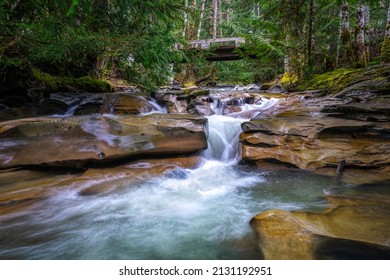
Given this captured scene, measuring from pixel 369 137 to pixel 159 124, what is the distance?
16.0 feet

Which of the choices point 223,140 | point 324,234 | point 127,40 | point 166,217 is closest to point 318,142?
point 223,140

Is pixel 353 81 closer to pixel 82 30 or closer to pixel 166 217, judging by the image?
pixel 166 217

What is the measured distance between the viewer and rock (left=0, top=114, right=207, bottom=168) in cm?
500

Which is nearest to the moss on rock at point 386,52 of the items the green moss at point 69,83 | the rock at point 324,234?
the rock at point 324,234

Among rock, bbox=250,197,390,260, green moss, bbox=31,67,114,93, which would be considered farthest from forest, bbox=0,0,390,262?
green moss, bbox=31,67,114,93

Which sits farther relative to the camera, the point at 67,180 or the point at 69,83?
the point at 69,83

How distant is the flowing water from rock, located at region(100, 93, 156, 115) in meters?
4.11

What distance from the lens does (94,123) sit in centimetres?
586

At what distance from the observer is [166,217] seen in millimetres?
3758

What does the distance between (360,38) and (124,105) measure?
9.70 m

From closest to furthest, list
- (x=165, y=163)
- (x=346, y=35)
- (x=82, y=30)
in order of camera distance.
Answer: (x=82, y=30) → (x=165, y=163) → (x=346, y=35)

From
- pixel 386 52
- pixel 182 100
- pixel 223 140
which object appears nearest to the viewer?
pixel 223 140
